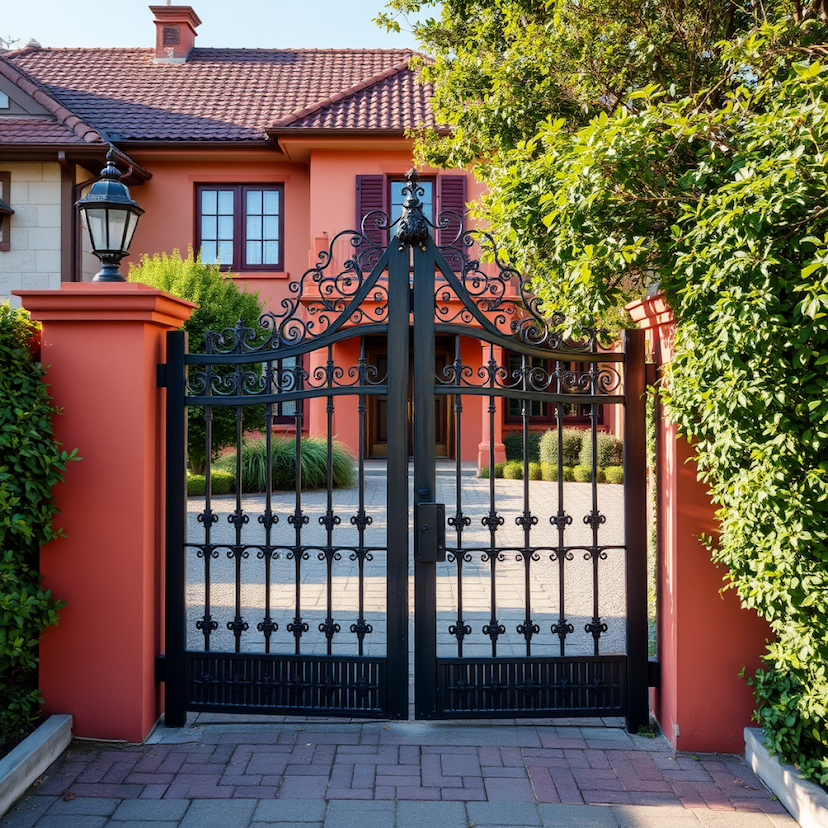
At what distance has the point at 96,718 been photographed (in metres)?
3.97

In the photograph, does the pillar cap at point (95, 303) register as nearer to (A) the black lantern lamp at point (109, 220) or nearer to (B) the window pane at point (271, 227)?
(A) the black lantern lamp at point (109, 220)

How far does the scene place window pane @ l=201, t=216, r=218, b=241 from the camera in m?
17.1

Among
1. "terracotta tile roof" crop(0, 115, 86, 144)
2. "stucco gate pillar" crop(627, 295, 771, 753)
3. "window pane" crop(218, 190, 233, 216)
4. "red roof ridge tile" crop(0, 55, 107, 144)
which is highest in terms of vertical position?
"red roof ridge tile" crop(0, 55, 107, 144)

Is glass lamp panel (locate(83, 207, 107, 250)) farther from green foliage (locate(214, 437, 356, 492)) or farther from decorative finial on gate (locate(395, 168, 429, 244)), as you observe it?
green foliage (locate(214, 437, 356, 492))

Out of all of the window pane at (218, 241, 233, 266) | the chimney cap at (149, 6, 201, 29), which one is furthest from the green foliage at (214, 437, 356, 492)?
the chimney cap at (149, 6, 201, 29)

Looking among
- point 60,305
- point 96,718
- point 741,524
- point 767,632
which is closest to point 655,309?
point 741,524

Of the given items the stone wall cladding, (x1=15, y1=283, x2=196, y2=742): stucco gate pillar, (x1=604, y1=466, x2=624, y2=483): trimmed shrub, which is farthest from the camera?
the stone wall cladding

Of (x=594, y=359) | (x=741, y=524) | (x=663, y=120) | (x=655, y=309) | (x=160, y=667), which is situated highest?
(x=663, y=120)

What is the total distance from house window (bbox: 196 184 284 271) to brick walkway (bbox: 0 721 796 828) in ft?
46.5

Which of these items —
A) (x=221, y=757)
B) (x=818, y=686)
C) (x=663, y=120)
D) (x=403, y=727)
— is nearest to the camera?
A: (x=818, y=686)

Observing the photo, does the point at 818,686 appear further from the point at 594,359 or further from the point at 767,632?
the point at 594,359

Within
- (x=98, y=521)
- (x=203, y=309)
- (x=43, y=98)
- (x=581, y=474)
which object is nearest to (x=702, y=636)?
(x=98, y=521)

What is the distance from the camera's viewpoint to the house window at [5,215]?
14.7m

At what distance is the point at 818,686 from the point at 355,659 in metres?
2.19
